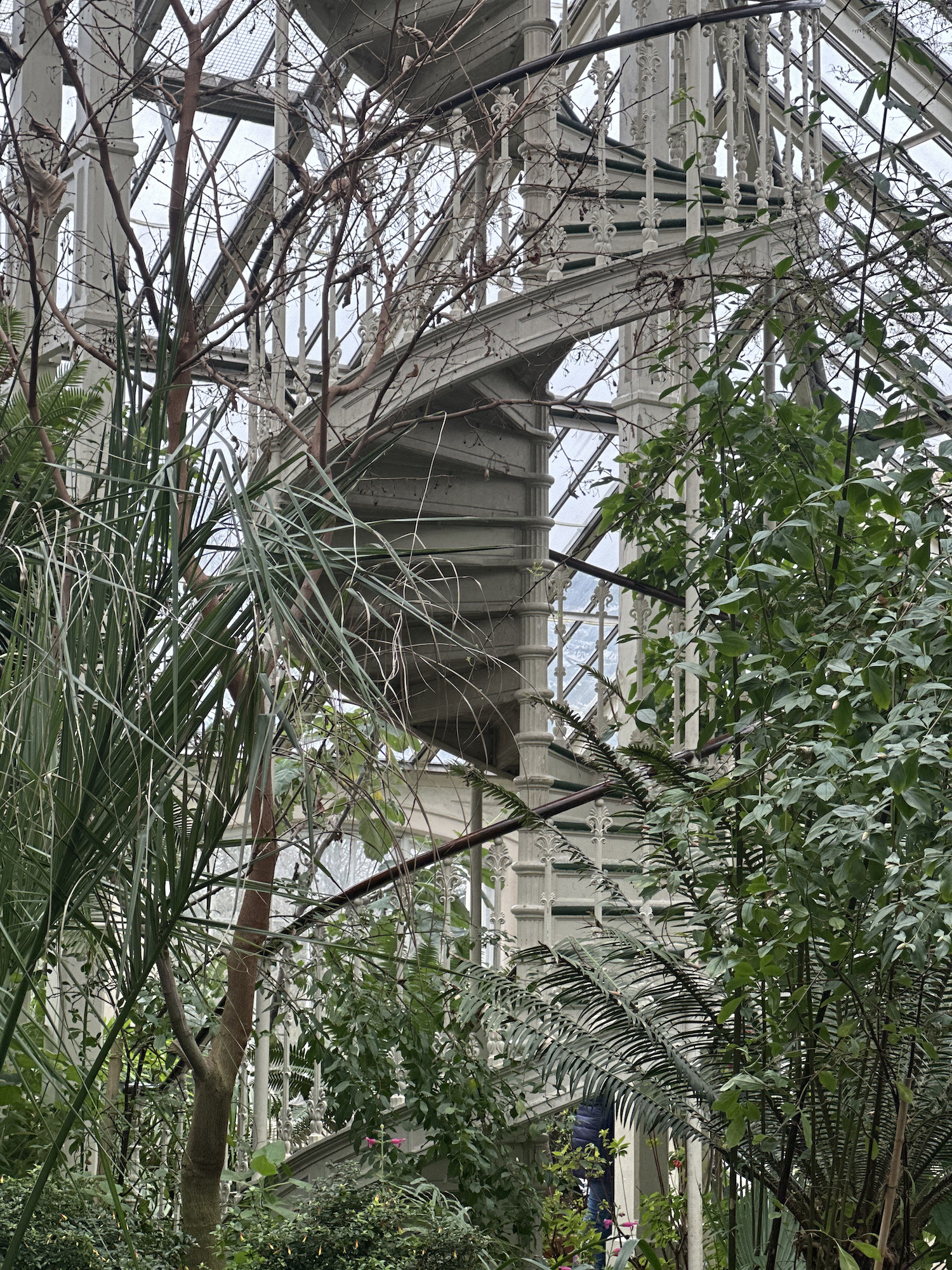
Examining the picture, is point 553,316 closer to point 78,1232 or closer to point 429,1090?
point 429,1090

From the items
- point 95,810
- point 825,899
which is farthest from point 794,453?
point 95,810

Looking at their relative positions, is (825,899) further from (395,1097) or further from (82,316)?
(82,316)

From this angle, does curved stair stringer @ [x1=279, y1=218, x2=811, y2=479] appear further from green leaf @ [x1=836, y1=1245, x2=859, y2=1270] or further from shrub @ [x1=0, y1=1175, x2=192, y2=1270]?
green leaf @ [x1=836, y1=1245, x2=859, y2=1270]

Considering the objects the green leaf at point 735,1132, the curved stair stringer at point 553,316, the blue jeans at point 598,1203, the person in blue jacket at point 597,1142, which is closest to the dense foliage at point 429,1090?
the green leaf at point 735,1132

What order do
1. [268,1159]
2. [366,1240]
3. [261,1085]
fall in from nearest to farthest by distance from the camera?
1. [366,1240]
2. [268,1159]
3. [261,1085]

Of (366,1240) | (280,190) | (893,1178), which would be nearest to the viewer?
(893,1178)

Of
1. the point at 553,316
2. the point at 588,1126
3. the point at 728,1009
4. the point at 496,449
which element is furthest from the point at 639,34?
the point at 588,1126

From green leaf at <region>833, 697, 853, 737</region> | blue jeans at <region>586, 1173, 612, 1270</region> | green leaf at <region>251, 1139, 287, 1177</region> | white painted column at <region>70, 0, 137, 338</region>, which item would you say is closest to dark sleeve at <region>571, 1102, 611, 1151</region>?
blue jeans at <region>586, 1173, 612, 1270</region>

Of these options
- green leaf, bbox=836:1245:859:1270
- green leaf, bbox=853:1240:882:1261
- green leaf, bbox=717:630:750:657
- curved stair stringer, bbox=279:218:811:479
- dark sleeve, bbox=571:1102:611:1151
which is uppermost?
curved stair stringer, bbox=279:218:811:479

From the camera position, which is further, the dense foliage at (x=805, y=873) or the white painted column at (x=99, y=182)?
the white painted column at (x=99, y=182)

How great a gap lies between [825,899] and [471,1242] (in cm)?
92

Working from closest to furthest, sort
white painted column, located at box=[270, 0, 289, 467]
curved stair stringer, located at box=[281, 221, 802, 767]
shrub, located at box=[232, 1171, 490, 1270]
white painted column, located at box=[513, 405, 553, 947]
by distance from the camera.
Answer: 1. shrub, located at box=[232, 1171, 490, 1270]
2. white painted column, located at box=[270, 0, 289, 467]
3. white painted column, located at box=[513, 405, 553, 947]
4. curved stair stringer, located at box=[281, 221, 802, 767]

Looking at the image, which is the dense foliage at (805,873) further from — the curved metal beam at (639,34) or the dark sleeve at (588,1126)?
the dark sleeve at (588,1126)

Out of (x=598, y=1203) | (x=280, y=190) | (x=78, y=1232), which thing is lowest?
(x=78, y=1232)
